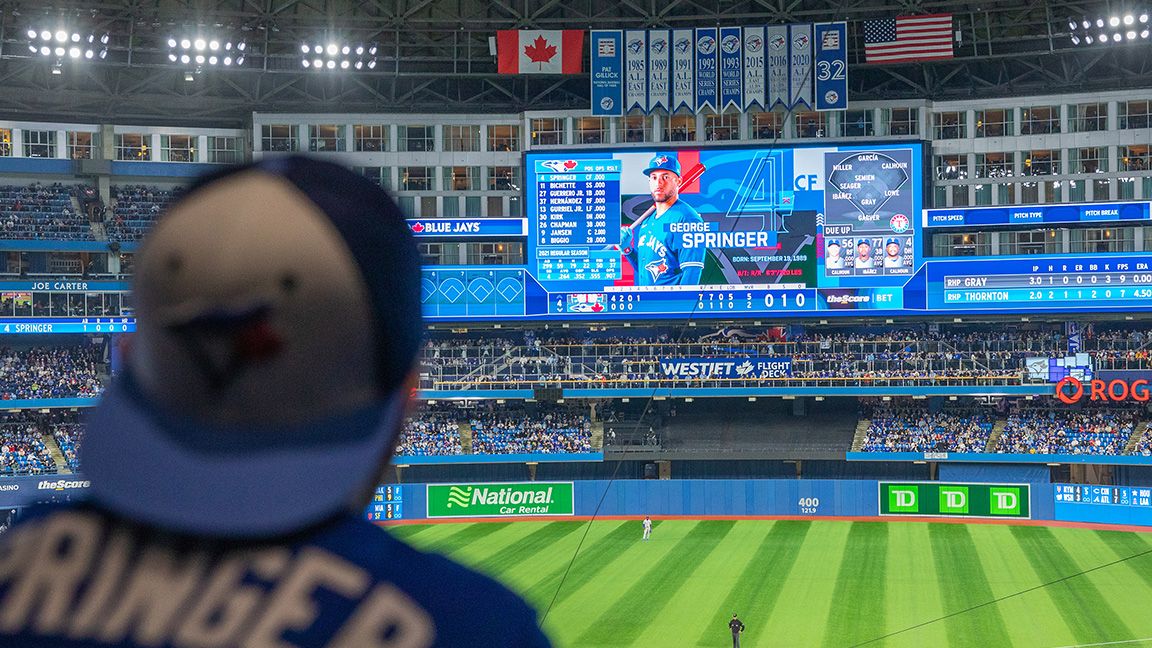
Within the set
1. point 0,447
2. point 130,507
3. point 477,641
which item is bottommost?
point 0,447

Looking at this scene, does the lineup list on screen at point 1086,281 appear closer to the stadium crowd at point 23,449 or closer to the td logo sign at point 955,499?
the td logo sign at point 955,499

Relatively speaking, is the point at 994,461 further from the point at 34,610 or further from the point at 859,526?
the point at 34,610

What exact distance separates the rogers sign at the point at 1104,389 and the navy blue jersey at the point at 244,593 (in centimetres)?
5128

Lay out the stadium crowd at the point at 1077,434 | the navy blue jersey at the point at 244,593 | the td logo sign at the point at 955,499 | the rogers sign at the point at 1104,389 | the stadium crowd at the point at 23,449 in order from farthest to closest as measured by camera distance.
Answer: the rogers sign at the point at 1104,389 → the stadium crowd at the point at 1077,434 → the td logo sign at the point at 955,499 → the stadium crowd at the point at 23,449 → the navy blue jersey at the point at 244,593

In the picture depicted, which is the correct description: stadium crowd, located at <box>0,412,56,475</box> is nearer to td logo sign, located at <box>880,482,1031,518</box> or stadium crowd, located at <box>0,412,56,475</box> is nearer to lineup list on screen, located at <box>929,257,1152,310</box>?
td logo sign, located at <box>880,482,1031,518</box>

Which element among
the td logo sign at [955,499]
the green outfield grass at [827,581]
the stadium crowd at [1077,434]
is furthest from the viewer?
the stadium crowd at [1077,434]

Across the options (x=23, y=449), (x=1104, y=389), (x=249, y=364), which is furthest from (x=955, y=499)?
(x=249, y=364)

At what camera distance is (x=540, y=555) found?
124ft

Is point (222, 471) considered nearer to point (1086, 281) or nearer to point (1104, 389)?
point (1104, 389)

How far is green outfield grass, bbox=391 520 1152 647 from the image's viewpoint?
2745 cm

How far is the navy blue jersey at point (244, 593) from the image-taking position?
122 centimetres

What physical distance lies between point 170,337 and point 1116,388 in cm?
5155

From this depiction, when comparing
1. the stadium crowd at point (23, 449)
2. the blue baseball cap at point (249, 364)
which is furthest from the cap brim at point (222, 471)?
the stadium crowd at point (23, 449)

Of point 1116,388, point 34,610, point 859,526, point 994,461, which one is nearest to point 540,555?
point 859,526
